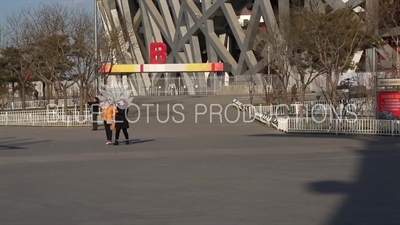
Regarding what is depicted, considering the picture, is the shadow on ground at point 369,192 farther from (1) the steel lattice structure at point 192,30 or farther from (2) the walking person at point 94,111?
(1) the steel lattice structure at point 192,30

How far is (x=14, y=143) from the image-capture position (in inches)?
846

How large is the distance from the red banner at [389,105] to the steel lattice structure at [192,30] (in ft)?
93.7

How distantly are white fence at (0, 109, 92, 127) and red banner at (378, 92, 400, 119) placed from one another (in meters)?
13.5

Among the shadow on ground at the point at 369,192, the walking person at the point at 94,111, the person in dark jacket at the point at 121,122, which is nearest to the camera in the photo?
the shadow on ground at the point at 369,192

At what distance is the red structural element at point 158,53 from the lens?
6975 cm

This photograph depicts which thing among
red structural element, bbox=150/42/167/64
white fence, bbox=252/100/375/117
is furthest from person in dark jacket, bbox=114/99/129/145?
red structural element, bbox=150/42/167/64

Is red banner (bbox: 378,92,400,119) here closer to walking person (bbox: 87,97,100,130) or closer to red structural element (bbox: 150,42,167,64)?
walking person (bbox: 87,97,100,130)

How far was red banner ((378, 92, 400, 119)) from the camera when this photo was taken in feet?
81.3

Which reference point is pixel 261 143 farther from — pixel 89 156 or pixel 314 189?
pixel 314 189

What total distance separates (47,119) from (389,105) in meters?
16.0

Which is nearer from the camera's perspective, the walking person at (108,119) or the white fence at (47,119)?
the walking person at (108,119)

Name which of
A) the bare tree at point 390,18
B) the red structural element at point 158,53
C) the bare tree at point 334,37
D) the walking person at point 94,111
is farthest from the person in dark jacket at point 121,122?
the red structural element at point 158,53

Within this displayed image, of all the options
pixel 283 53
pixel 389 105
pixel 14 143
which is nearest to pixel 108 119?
pixel 14 143

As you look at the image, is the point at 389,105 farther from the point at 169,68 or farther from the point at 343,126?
the point at 169,68
